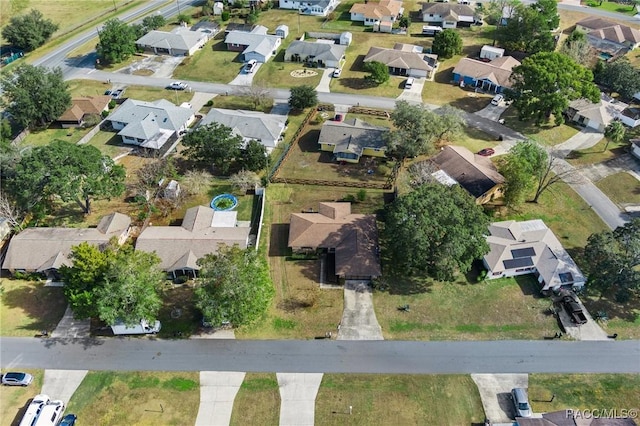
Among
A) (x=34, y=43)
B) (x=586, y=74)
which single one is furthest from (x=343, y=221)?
(x=34, y=43)

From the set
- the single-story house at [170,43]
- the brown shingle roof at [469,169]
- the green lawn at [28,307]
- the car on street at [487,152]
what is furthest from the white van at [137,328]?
the single-story house at [170,43]

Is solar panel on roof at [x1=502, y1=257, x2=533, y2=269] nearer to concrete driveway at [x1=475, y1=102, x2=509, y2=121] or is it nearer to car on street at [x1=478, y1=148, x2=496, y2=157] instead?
car on street at [x1=478, y1=148, x2=496, y2=157]

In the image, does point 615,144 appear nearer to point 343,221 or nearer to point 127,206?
point 343,221

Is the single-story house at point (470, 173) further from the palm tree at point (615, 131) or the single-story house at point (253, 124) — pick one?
the single-story house at point (253, 124)

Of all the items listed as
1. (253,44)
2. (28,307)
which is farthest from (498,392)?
(253,44)

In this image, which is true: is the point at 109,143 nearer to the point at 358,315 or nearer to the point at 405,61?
the point at 358,315

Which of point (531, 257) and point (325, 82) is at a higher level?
point (325, 82)
